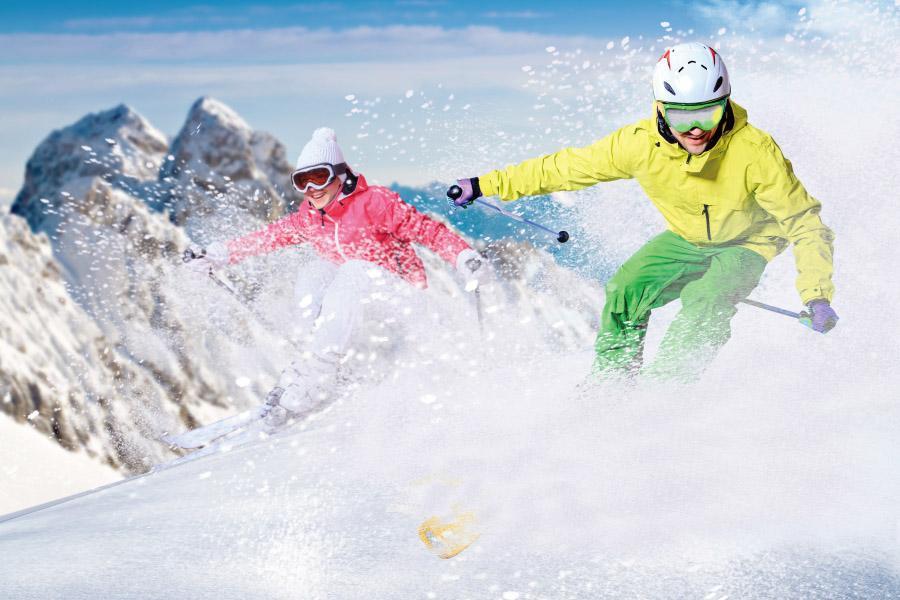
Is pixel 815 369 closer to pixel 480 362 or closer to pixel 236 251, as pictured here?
pixel 480 362

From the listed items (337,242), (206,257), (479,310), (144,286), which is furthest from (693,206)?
(144,286)

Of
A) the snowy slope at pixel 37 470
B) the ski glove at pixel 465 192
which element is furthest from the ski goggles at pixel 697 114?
the snowy slope at pixel 37 470

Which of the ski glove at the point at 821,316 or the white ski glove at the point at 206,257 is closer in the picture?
the ski glove at the point at 821,316

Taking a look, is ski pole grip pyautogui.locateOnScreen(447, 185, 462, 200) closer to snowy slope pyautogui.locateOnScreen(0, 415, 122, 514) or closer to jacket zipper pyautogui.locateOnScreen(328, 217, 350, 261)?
jacket zipper pyautogui.locateOnScreen(328, 217, 350, 261)

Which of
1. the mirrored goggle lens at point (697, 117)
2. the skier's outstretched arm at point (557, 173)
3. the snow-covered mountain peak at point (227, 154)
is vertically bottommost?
the skier's outstretched arm at point (557, 173)

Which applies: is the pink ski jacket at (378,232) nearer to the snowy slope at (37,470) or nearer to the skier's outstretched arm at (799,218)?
the skier's outstretched arm at (799,218)

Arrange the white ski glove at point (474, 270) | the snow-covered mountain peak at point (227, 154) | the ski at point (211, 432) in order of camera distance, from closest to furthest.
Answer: the white ski glove at point (474, 270)
the ski at point (211, 432)
the snow-covered mountain peak at point (227, 154)

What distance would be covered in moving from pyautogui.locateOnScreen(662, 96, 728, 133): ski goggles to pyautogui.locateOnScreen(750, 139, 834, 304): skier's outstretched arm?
31 centimetres

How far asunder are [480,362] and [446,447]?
115 centimetres

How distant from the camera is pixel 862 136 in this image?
6051mm

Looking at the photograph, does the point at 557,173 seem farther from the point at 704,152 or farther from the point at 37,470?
the point at 37,470

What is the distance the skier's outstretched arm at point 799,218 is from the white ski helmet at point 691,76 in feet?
1.25

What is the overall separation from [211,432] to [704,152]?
10.9 ft

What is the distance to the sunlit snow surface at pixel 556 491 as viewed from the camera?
3066mm
